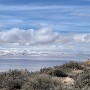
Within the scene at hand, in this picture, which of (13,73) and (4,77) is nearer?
(4,77)

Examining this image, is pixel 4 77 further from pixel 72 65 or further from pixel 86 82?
pixel 72 65

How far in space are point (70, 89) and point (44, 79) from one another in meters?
2.10

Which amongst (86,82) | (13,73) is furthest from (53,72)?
(86,82)

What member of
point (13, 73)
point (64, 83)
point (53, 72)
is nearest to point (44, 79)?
point (64, 83)

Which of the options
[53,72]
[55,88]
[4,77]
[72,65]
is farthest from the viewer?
[72,65]

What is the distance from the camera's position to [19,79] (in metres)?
23.5

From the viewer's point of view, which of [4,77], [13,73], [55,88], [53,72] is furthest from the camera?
[53,72]

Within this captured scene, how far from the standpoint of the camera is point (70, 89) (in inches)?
827

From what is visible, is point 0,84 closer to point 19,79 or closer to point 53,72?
point 19,79

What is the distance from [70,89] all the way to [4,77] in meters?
5.59

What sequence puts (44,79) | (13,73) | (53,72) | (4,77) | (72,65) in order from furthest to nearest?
(72,65), (53,72), (13,73), (4,77), (44,79)

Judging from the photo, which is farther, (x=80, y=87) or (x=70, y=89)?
(x=80, y=87)

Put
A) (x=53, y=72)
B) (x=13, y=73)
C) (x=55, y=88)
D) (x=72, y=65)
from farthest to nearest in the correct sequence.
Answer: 1. (x=72, y=65)
2. (x=53, y=72)
3. (x=13, y=73)
4. (x=55, y=88)

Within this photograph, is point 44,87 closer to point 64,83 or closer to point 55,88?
point 55,88
